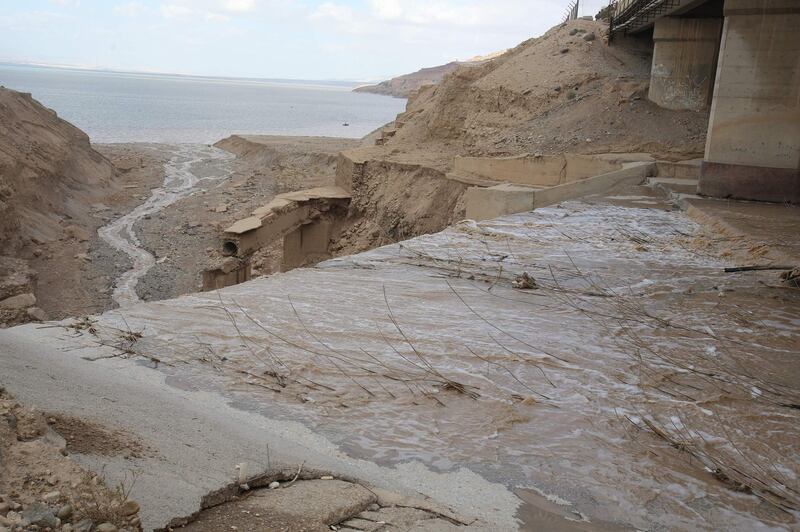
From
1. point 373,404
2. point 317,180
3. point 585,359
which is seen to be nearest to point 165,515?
point 373,404

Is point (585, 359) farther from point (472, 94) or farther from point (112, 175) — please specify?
point (112, 175)

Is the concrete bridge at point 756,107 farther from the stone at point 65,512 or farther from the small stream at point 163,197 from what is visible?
the small stream at point 163,197

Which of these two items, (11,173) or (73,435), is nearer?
(73,435)

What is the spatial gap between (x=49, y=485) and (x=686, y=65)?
19.4 m

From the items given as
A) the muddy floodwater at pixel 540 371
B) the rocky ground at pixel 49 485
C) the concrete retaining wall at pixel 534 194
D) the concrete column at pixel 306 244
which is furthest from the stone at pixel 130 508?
the concrete column at pixel 306 244

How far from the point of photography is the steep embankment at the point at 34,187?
14924 millimetres

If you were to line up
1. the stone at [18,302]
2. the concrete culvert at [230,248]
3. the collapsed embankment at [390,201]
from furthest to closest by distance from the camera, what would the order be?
1. the collapsed embankment at [390,201]
2. the concrete culvert at [230,248]
3. the stone at [18,302]

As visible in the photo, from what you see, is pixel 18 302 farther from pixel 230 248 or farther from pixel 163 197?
pixel 163 197

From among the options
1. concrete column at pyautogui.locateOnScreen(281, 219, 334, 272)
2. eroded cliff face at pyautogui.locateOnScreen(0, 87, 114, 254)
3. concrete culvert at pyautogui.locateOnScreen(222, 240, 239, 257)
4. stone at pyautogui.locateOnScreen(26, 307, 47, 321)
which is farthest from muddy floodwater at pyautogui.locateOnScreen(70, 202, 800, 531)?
eroded cliff face at pyautogui.locateOnScreen(0, 87, 114, 254)

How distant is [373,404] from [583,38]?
21575 mm

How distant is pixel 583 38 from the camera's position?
23109 millimetres

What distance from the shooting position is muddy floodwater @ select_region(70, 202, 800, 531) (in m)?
3.42

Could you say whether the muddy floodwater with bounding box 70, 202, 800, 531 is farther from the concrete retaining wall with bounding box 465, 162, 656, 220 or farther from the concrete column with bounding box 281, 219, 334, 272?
the concrete column with bounding box 281, 219, 334, 272

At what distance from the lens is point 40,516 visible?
88.7 inches
